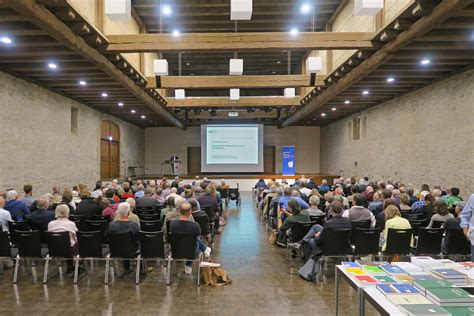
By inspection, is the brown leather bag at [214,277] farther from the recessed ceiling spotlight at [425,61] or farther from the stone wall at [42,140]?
the recessed ceiling spotlight at [425,61]

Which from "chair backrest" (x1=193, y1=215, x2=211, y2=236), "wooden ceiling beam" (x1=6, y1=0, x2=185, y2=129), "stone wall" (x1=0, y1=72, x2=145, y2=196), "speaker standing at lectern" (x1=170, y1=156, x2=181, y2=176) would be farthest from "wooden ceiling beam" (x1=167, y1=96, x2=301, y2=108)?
"chair backrest" (x1=193, y1=215, x2=211, y2=236)

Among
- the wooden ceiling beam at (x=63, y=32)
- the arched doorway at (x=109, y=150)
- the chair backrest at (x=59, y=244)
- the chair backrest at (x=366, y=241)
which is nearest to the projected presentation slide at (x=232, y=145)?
the arched doorway at (x=109, y=150)

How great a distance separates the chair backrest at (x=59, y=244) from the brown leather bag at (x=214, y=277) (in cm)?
195

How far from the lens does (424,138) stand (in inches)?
418

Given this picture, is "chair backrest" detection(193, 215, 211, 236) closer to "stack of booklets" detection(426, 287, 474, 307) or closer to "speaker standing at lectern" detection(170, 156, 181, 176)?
"stack of booklets" detection(426, 287, 474, 307)

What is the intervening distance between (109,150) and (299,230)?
1384 centimetres

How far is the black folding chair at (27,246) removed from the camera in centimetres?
495

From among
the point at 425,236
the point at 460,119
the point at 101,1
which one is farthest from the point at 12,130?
the point at 460,119

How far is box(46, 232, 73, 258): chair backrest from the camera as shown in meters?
4.91

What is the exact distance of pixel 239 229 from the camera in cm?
891

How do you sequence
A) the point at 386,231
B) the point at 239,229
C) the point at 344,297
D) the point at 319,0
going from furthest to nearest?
1. the point at 319,0
2. the point at 239,229
3. the point at 386,231
4. the point at 344,297

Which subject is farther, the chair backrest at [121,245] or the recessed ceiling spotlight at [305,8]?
the recessed ceiling spotlight at [305,8]

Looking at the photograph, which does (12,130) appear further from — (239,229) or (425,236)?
(425,236)

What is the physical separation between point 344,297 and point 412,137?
846 cm
